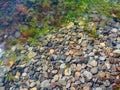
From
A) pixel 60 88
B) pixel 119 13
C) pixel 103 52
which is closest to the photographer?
pixel 60 88

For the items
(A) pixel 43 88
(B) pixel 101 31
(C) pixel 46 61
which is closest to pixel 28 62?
(C) pixel 46 61

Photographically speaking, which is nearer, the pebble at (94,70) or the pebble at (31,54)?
the pebble at (94,70)

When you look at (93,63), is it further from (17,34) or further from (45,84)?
(17,34)

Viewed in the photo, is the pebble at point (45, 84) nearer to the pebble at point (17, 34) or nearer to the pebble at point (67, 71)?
the pebble at point (67, 71)

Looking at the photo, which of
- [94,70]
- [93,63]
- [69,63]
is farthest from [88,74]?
[69,63]

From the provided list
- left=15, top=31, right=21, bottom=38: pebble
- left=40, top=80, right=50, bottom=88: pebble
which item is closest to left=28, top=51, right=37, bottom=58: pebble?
left=15, top=31, right=21, bottom=38: pebble

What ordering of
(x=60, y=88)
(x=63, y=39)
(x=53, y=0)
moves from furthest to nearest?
(x=53, y=0) < (x=63, y=39) < (x=60, y=88)

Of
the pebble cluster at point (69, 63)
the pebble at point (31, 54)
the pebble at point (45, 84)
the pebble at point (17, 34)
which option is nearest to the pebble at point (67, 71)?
the pebble cluster at point (69, 63)

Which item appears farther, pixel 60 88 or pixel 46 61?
pixel 46 61

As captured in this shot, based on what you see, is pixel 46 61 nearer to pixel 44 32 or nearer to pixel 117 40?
pixel 44 32
